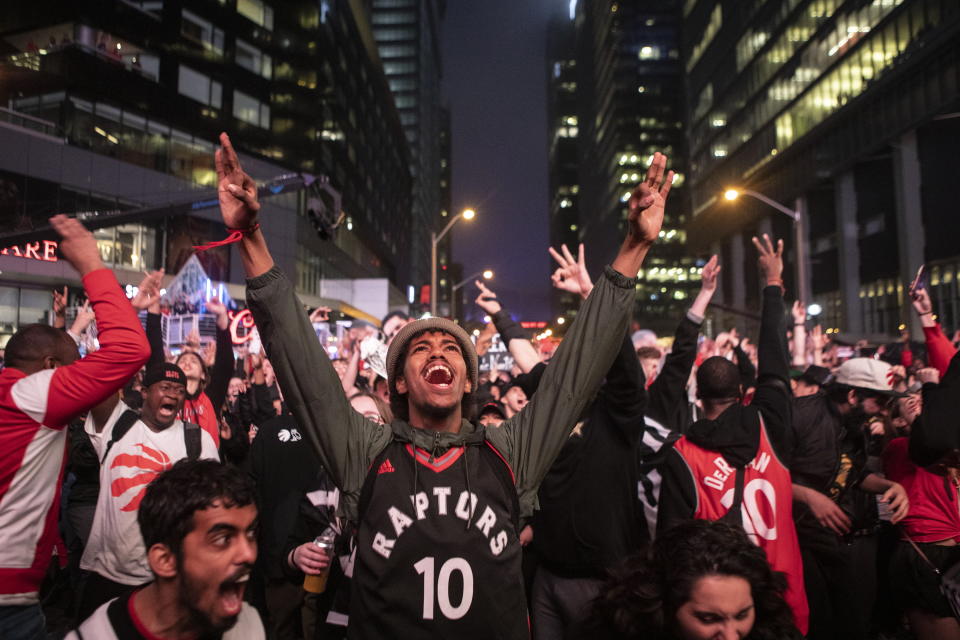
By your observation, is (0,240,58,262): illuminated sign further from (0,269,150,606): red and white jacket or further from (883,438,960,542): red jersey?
(883,438,960,542): red jersey

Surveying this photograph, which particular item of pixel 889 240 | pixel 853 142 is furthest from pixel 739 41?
pixel 889 240

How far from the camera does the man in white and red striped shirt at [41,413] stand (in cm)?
269

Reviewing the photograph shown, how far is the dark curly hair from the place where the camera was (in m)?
2.35

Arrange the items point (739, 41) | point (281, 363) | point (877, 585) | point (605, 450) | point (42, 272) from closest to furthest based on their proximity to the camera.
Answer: point (281, 363) → point (605, 450) → point (877, 585) → point (42, 272) → point (739, 41)

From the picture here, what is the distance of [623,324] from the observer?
7.86 feet

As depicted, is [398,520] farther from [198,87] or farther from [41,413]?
[198,87]

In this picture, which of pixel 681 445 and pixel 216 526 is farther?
pixel 681 445

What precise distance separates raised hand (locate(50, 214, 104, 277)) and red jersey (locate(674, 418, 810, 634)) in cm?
325

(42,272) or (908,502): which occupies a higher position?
(42,272)

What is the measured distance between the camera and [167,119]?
1323 inches

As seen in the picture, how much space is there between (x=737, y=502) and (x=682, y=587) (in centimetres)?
142

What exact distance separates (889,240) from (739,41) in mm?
27673

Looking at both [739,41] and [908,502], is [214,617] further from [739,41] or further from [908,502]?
[739,41]

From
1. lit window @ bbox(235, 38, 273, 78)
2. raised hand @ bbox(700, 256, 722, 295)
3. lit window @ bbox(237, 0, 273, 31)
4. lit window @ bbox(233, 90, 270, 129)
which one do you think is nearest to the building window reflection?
lit window @ bbox(233, 90, 270, 129)
